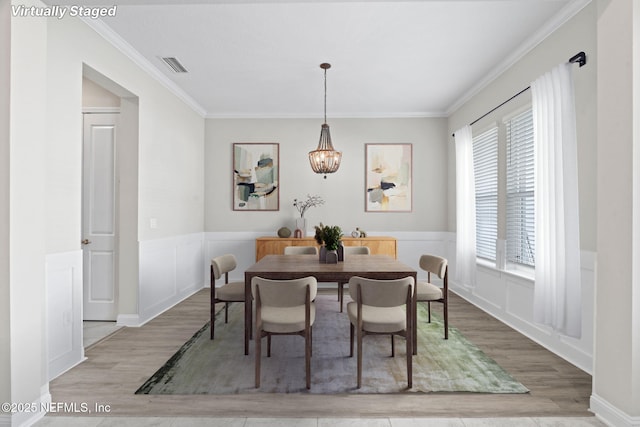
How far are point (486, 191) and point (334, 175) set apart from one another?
2.40 metres

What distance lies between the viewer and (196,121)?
551 centimetres

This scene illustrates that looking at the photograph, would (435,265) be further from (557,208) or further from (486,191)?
(486,191)

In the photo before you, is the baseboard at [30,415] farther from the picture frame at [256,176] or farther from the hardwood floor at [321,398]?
the picture frame at [256,176]

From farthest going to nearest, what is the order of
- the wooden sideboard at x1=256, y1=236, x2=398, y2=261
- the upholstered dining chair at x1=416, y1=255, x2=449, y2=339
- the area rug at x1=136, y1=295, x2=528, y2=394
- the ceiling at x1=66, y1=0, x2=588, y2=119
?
the wooden sideboard at x1=256, y1=236, x2=398, y2=261 < the upholstered dining chair at x1=416, y1=255, x2=449, y2=339 < the ceiling at x1=66, y1=0, x2=588, y2=119 < the area rug at x1=136, y1=295, x2=528, y2=394

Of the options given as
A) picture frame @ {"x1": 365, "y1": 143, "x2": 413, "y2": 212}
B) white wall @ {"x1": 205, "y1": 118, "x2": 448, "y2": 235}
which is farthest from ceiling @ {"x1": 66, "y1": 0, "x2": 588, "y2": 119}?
picture frame @ {"x1": 365, "y1": 143, "x2": 413, "y2": 212}

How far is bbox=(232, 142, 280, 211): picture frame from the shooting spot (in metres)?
5.83

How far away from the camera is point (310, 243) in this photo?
542 centimetres

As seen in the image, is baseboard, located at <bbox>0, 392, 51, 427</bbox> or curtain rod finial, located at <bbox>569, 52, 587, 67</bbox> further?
curtain rod finial, located at <bbox>569, 52, 587, 67</bbox>

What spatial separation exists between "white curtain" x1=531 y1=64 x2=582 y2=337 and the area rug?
72 cm

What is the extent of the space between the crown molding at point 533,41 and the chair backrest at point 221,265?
3.75 meters

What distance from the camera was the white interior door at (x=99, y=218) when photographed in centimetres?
392

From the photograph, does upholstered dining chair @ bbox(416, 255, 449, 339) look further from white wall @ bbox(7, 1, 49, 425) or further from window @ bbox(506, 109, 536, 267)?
white wall @ bbox(7, 1, 49, 425)

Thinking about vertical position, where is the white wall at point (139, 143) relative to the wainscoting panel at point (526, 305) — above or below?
above

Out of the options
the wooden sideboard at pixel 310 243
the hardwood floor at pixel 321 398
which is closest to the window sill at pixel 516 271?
the hardwood floor at pixel 321 398
